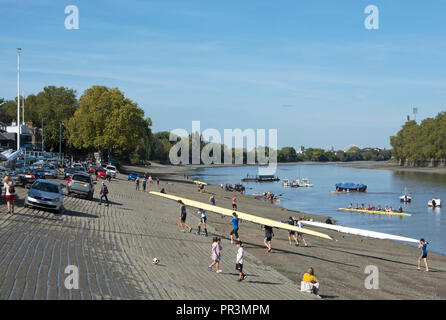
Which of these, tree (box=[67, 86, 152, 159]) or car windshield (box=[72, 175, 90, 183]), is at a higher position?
tree (box=[67, 86, 152, 159])

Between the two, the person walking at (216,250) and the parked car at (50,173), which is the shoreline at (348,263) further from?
the parked car at (50,173)

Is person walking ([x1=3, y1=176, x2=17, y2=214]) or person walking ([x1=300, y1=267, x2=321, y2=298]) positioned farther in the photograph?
person walking ([x1=3, y1=176, x2=17, y2=214])

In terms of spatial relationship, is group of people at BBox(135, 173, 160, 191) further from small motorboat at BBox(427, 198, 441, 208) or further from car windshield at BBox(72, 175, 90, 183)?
small motorboat at BBox(427, 198, 441, 208)

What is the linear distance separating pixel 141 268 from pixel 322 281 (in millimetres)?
7648

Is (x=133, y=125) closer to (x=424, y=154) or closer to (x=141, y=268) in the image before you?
(x=141, y=268)

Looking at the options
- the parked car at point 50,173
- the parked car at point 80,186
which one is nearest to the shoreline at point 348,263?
the parked car at point 80,186

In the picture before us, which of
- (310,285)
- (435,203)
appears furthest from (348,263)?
(435,203)

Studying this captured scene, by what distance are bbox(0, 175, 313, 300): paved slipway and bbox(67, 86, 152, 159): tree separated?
5663cm

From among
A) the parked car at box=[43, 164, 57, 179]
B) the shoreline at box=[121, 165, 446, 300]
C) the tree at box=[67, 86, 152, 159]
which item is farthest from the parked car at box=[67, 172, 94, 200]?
the tree at box=[67, 86, 152, 159]

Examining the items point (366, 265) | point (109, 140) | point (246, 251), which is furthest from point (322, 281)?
point (109, 140)

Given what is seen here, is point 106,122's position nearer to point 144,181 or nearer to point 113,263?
point 144,181

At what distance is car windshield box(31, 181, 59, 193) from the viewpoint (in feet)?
75.0

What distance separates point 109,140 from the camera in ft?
264

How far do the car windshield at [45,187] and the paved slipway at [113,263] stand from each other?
3.51 feet
